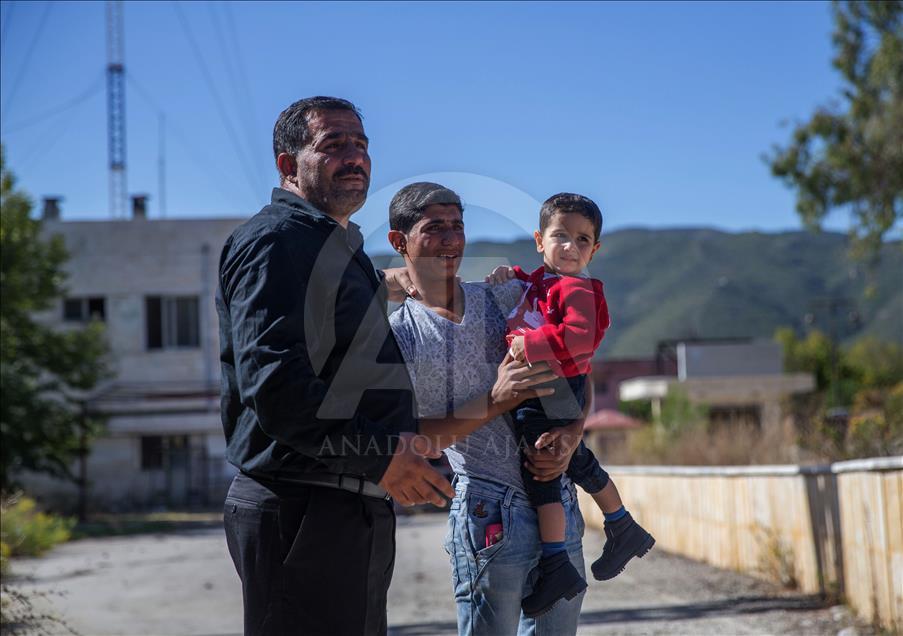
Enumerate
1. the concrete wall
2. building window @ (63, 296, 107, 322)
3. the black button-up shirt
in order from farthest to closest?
building window @ (63, 296, 107, 322) < the concrete wall < the black button-up shirt

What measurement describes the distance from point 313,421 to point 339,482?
318mm

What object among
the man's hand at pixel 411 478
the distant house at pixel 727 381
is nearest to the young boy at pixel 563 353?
the man's hand at pixel 411 478

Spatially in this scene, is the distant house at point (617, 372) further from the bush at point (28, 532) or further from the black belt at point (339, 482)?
the black belt at point (339, 482)

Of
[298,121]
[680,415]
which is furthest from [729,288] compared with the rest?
[298,121]

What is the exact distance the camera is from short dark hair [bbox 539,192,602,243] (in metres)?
4.19

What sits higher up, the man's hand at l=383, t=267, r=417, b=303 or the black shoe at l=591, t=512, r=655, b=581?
the man's hand at l=383, t=267, r=417, b=303

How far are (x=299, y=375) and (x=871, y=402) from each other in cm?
2450

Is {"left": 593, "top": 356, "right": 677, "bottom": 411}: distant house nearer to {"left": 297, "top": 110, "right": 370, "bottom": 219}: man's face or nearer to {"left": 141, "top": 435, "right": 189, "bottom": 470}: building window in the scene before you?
{"left": 141, "top": 435, "right": 189, "bottom": 470}: building window

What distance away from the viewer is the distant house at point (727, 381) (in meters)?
46.5

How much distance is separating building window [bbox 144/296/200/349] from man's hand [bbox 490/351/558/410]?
3434 centimetres

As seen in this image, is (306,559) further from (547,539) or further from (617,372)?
(617,372)

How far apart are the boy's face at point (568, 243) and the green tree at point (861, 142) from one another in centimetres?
2285

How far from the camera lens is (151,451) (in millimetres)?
36719

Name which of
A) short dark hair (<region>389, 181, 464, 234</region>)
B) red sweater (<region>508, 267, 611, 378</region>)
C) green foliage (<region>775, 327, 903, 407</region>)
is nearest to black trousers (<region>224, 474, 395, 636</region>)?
red sweater (<region>508, 267, 611, 378</region>)
